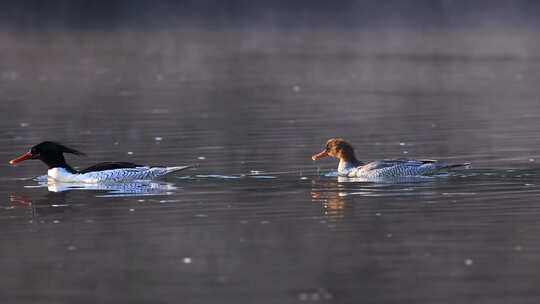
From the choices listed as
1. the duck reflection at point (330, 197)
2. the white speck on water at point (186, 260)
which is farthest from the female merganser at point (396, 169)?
the white speck on water at point (186, 260)

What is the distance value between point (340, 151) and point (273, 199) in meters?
3.77

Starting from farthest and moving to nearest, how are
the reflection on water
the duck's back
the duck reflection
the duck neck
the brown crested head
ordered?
Answer: the brown crested head < the duck neck < the duck's back < the reflection on water < the duck reflection

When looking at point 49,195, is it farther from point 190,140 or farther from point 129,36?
point 129,36

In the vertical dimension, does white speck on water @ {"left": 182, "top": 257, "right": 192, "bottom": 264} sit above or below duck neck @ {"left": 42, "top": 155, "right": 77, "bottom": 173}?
below

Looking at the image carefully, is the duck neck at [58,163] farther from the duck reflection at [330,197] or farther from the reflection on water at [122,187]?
the duck reflection at [330,197]

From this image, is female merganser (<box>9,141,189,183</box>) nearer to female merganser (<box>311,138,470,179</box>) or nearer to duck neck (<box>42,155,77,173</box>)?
duck neck (<box>42,155,77,173</box>)

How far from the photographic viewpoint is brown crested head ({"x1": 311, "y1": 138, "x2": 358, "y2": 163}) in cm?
2169

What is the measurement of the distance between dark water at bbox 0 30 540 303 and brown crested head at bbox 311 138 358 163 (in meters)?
0.34

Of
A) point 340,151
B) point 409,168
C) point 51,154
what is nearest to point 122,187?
point 51,154

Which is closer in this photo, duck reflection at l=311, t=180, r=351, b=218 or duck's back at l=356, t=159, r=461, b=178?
duck reflection at l=311, t=180, r=351, b=218

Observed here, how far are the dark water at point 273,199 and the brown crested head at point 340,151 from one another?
13.2 inches

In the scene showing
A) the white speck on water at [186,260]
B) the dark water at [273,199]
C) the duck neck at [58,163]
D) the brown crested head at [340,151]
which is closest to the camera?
the dark water at [273,199]

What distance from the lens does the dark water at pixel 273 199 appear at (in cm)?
1323

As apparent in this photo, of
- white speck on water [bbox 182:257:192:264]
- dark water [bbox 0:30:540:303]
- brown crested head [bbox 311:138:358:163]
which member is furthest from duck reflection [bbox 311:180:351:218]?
white speck on water [bbox 182:257:192:264]
